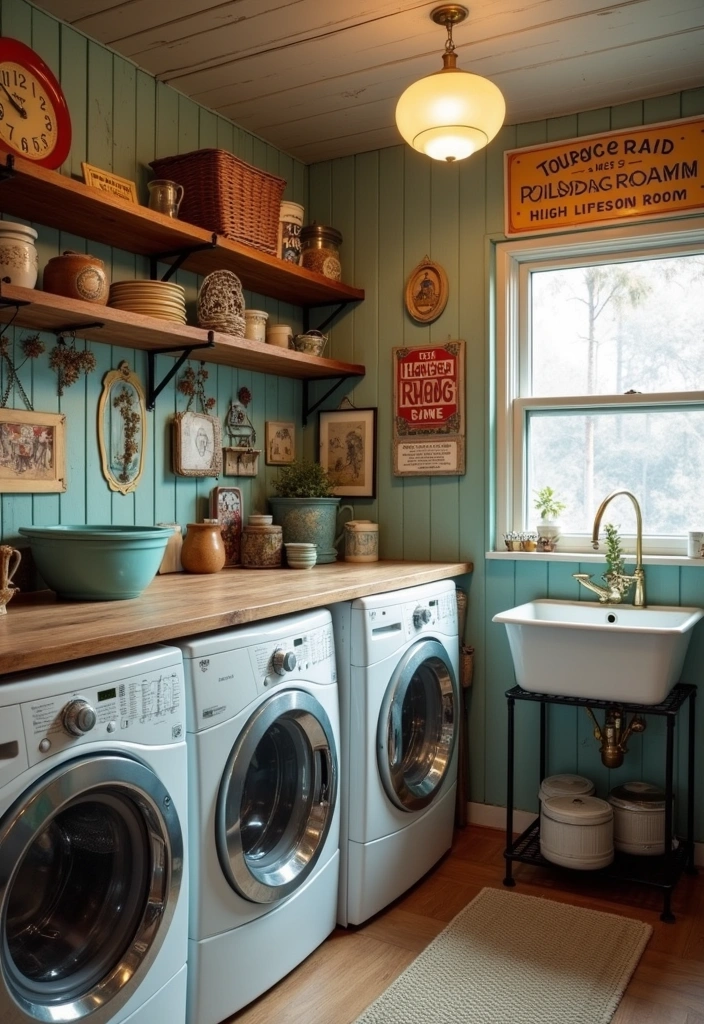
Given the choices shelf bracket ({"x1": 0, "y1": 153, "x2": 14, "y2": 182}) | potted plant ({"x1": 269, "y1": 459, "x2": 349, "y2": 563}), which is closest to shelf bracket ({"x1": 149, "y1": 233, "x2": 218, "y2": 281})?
shelf bracket ({"x1": 0, "y1": 153, "x2": 14, "y2": 182})

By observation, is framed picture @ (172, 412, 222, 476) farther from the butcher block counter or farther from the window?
the window

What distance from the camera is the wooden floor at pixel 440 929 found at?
2.02 meters

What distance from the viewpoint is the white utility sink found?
8.07ft

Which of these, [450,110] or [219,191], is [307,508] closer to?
[219,191]

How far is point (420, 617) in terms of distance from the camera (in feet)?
8.75

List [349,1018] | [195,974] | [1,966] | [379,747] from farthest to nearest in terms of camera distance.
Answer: [379,747] → [349,1018] → [195,974] → [1,966]

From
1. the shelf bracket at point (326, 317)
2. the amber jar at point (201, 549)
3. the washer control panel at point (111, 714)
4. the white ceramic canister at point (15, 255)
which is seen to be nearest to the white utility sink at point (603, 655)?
the amber jar at point (201, 549)

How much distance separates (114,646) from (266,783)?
0.73 meters

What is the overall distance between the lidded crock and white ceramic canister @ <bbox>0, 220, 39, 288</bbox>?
0.11 metres

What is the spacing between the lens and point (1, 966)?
1.36 m

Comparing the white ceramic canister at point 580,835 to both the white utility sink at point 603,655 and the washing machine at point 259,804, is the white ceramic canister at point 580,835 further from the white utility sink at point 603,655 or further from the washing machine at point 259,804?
the washing machine at point 259,804

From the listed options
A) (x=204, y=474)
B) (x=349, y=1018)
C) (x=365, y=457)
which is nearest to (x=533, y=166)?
(x=365, y=457)

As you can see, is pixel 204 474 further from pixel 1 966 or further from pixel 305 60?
pixel 1 966

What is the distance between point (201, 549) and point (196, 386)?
0.59 m
